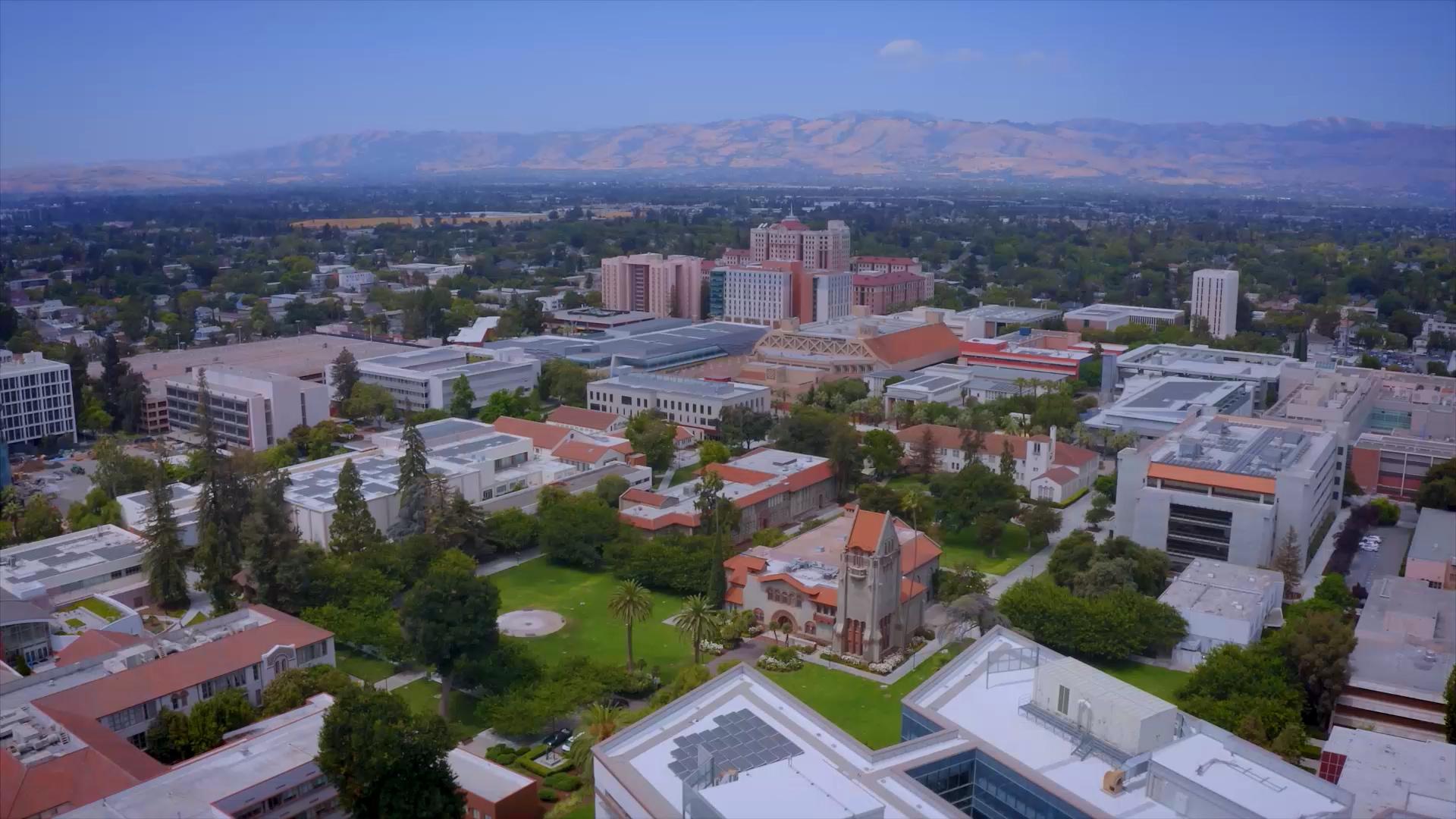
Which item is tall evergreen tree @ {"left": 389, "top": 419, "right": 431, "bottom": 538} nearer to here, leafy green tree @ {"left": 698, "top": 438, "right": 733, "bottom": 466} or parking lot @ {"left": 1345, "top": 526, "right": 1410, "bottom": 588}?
leafy green tree @ {"left": 698, "top": 438, "right": 733, "bottom": 466}

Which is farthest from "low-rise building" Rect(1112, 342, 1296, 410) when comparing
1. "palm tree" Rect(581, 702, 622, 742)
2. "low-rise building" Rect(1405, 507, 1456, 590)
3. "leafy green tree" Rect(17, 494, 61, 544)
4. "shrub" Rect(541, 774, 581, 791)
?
"leafy green tree" Rect(17, 494, 61, 544)

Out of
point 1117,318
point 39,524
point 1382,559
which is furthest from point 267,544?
point 1117,318

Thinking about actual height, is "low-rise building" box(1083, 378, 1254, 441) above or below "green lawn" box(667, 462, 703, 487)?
above

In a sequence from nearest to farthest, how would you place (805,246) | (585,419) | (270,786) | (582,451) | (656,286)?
(270,786)
(582,451)
(585,419)
(656,286)
(805,246)

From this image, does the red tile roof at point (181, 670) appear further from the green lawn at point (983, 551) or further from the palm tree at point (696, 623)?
the green lawn at point (983, 551)

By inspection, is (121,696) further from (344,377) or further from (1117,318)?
(1117,318)

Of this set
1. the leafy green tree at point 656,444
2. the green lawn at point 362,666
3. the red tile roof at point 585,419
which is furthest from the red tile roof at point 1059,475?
the green lawn at point 362,666
